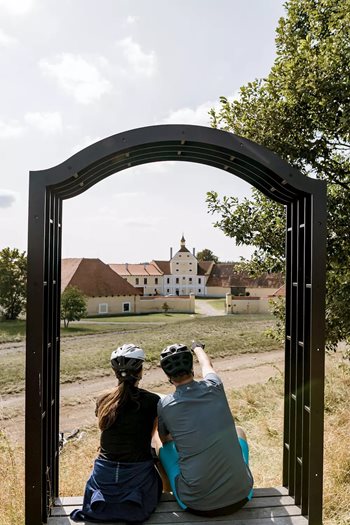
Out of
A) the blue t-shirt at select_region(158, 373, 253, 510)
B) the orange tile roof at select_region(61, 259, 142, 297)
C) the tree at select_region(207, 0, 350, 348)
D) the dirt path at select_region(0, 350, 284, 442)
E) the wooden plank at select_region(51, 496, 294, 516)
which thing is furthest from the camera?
the orange tile roof at select_region(61, 259, 142, 297)

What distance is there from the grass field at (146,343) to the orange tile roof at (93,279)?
6.69 m

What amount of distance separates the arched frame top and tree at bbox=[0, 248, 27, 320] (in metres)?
28.4

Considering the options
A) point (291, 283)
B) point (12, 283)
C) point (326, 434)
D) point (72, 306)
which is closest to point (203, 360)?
point (291, 283)

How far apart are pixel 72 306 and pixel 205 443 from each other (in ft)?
90.6

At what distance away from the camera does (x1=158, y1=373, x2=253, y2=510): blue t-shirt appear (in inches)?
104

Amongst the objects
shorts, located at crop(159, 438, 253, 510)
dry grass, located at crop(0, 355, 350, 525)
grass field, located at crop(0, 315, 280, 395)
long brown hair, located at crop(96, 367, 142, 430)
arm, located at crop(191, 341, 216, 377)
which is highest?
arm, located at crop(191, 341, 216, 377)

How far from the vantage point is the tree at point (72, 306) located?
29.1 meters

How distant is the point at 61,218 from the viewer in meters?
3.40

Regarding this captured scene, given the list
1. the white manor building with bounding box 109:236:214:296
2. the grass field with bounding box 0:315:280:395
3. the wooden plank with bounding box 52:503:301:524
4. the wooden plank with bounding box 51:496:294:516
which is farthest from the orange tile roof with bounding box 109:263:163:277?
the wooden plank with bounding box 52:503:301:524

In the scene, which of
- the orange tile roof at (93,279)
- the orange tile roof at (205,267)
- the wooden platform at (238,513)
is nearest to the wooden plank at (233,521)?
the wooden platform at (238,513)

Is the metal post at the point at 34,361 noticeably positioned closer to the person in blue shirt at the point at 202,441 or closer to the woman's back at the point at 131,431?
the woman's back at the point at 131,431

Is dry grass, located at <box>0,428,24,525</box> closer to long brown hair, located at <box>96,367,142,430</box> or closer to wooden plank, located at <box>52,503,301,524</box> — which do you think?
wooden plank, located at <box>52,503,301,524</box>

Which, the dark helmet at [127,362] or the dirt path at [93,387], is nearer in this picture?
the dark helmet at [127,362]

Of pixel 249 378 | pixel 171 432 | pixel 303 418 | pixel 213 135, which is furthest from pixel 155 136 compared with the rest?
pixel 249 378
